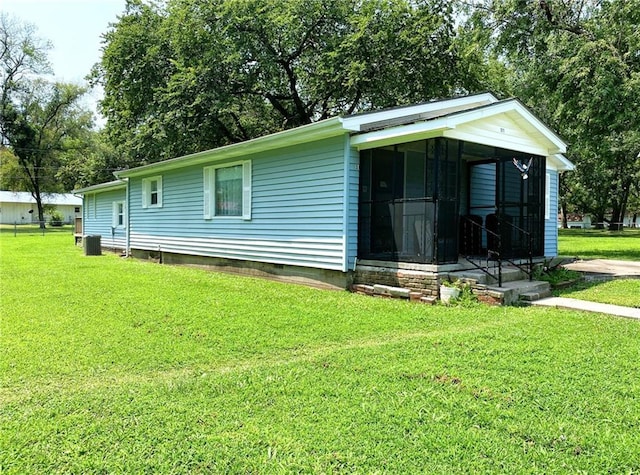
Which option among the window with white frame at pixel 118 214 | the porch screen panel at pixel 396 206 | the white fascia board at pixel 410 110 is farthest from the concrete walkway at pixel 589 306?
the window with white frame at pixel 118 214

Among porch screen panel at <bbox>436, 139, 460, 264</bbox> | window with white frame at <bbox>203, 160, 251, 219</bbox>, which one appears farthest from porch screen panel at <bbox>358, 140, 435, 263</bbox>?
window with white frame at <bbox>203, 160, 251, 219</bbox>

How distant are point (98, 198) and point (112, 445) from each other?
17.8 m

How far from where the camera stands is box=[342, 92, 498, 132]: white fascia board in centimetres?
758

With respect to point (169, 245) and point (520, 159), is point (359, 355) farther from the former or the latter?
point (169, 245)

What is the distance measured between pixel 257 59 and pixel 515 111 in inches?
517

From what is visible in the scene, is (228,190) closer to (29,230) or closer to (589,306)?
(589,306)

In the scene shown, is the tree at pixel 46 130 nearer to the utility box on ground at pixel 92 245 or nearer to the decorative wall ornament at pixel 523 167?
the utility box on ground at pixel 92 245

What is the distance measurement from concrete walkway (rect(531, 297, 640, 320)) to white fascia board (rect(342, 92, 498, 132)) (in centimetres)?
380

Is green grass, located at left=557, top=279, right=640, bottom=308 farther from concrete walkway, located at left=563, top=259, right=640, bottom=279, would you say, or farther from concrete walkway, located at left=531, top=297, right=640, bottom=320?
concrete walkway, located at left=563, top=259, right=640, bottom=279

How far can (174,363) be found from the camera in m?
4.18

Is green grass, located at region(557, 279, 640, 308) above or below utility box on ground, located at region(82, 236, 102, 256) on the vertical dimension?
below

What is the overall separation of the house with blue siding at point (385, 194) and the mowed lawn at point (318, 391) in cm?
163

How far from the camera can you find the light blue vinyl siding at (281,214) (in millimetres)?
8062

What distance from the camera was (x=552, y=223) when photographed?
1087cm
